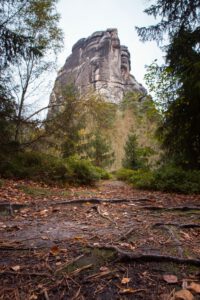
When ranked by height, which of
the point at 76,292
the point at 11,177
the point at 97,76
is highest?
the point at 97,76

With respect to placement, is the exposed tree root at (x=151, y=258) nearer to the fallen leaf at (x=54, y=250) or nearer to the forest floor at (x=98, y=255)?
the forest floor at (x=98, y=255)

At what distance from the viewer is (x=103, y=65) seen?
41.9 m

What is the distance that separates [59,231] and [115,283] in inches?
62.5

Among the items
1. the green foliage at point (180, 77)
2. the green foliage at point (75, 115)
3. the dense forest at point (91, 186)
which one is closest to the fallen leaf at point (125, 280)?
the dense forest at point (91, 186)

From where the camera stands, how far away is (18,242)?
2793 mm

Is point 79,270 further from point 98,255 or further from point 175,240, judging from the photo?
point 175,240

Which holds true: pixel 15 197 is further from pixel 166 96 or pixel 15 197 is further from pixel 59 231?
pixel 166 96

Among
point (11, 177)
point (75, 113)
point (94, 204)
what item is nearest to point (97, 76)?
point (75, 113)

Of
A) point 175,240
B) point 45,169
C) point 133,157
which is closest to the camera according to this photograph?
point 175,240

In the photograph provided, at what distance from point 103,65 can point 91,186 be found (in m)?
37.1

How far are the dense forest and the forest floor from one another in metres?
0.01

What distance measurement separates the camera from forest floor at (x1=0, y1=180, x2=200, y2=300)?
1.80 metres

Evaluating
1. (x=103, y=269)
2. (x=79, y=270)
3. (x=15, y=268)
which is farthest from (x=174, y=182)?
(x=15, y=268)

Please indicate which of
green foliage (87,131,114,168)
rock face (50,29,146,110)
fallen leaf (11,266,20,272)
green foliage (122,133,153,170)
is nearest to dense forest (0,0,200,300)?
fallen leaf (11,266,20,272)
